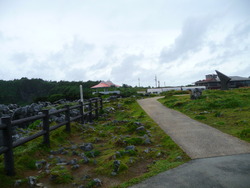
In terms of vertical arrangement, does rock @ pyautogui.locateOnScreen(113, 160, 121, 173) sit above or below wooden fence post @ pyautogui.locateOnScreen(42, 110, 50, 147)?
below

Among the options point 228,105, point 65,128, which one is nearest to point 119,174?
point 65,128

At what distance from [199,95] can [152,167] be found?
16.2 meters

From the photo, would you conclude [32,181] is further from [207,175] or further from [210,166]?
[210,166]

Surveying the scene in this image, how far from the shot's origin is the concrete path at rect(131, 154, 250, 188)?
3604mm

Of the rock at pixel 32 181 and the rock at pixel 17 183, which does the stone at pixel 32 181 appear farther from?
the rock at pixel 17 183

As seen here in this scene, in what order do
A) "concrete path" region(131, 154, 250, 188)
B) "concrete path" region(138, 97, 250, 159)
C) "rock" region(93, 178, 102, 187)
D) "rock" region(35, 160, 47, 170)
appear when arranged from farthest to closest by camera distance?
"concrete path" region(138, 97, 250, 159), "rock" region(35, 160, 47, 170), "rock" region(93, 178, 102, 187), "concrete path" region(131, 154, 250, 188)

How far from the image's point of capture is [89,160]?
5324 mm

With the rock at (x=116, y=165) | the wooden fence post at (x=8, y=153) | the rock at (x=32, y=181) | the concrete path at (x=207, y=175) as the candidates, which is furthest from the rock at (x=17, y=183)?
the concrete path at (x=207, y=175)

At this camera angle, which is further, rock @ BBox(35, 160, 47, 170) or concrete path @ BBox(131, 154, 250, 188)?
rock @ BBox(35, 160, 47, 170)

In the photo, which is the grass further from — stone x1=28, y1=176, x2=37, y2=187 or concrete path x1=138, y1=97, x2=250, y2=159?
stone x1=28, y1=176, x2=37, y2=187

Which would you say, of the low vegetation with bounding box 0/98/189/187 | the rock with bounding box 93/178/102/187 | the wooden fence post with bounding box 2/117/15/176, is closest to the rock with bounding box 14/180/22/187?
the low vegetation with bounding box 0/98/189/187

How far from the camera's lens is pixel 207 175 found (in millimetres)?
3928

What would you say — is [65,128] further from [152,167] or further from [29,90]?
[29,90]

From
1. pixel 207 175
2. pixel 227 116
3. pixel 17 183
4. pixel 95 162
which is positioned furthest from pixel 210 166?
pixel 227 116
